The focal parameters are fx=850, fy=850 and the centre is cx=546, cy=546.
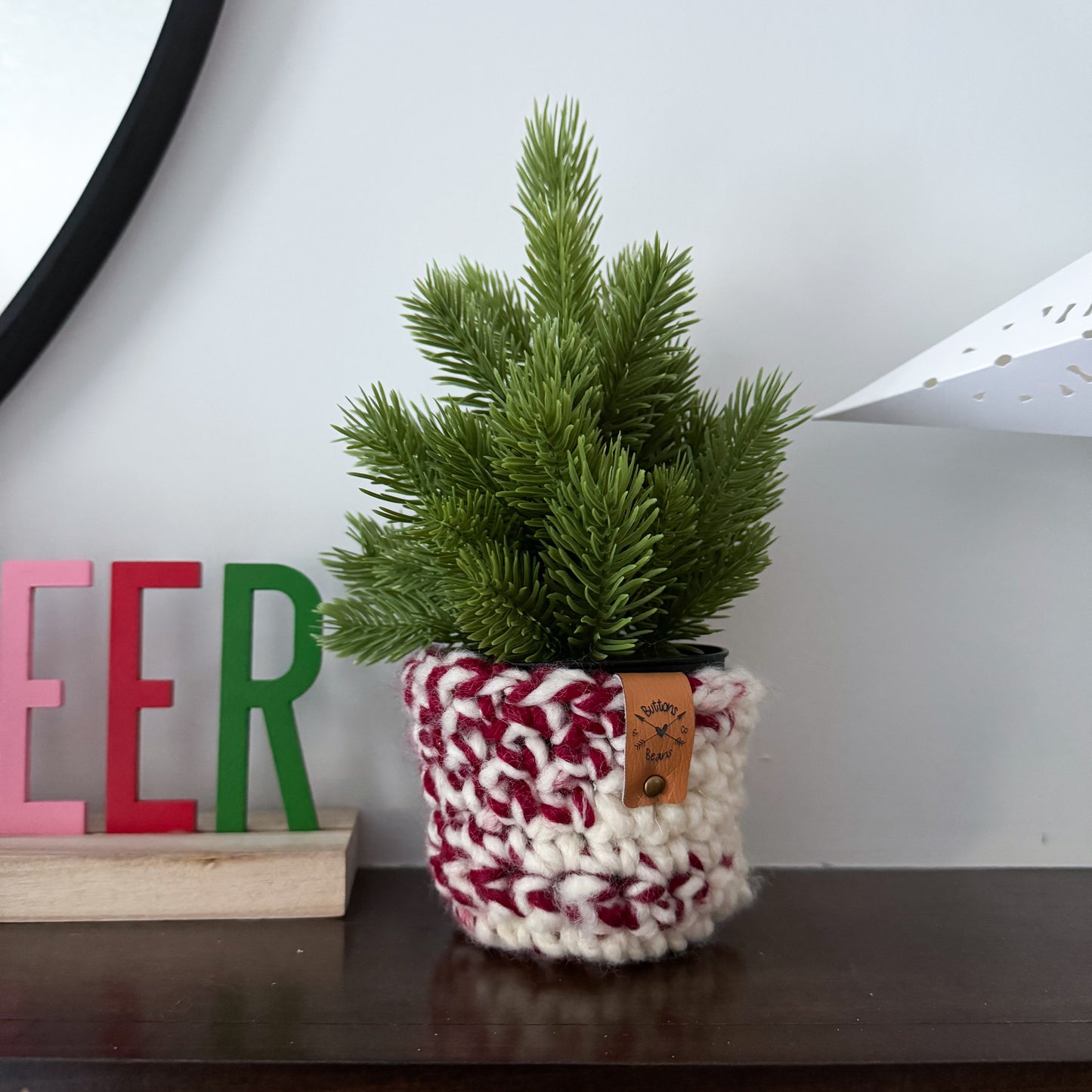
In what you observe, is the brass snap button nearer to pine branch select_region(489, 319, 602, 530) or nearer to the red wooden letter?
pine branch select_region(489, 319, 602, 530)

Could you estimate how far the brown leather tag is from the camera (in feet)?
1.36

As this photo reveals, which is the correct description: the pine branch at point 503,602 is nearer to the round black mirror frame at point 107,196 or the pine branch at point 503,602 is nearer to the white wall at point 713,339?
the white wall at point 713,339

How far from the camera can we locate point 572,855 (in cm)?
42

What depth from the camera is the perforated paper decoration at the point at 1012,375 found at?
449mm

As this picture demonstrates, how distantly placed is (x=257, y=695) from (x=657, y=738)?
275 millimetres

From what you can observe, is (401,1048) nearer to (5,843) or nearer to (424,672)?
(424,672)

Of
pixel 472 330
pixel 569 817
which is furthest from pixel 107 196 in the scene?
pixel 569 817

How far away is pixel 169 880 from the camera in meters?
0.50

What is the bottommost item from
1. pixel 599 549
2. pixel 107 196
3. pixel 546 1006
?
pixel 546 1006

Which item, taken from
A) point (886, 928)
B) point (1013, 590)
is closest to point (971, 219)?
point (1013, 590)

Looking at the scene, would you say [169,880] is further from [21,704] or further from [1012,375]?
[1012,375]

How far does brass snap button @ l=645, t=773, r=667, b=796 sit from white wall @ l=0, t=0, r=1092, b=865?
0.75 ft

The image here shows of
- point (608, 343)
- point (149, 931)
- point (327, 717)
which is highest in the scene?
point (608, 343)

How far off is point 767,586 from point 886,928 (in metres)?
0.24
